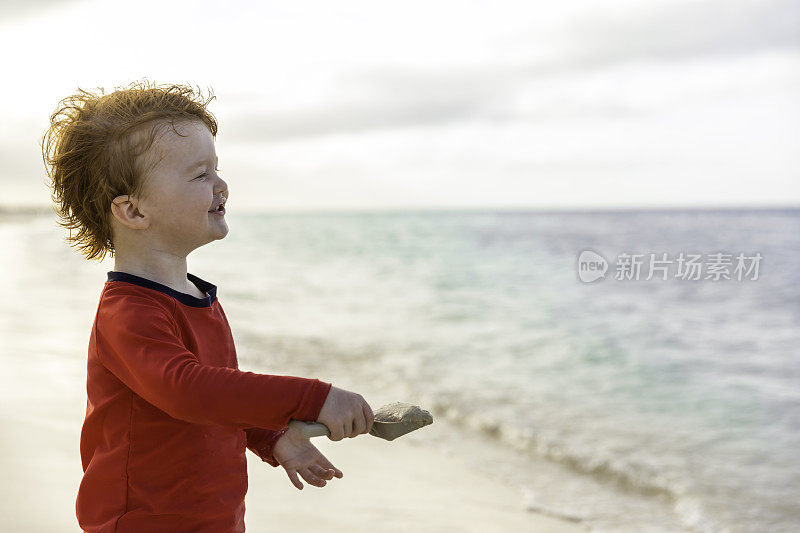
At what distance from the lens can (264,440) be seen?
1.76 metres

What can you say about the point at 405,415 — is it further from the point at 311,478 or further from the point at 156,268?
the point at 156,268

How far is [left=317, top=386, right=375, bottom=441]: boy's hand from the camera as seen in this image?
127cm

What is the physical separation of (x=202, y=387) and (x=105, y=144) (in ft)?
1.88

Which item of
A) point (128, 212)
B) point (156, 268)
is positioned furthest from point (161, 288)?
point (128, 212)

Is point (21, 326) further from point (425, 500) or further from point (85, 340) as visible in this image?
point (425, 500)

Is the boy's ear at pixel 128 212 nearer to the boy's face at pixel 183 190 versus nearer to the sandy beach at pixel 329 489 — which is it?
the boy's face at pixel 183 190

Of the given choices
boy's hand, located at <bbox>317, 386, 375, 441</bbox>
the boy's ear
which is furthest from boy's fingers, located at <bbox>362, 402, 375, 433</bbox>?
the boy's ear

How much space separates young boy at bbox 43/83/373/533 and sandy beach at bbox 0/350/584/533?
5.62 ft

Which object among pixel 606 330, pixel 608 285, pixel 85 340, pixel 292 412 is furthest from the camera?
pixel 608 285

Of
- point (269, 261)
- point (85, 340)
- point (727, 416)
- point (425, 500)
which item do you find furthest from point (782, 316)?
point (269, 261)

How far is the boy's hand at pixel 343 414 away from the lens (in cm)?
127

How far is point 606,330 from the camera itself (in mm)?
8422

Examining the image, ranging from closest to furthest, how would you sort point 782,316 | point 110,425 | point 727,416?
point 110,425 < point 727,416 < point 782,316

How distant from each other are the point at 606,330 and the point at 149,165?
752 cm
